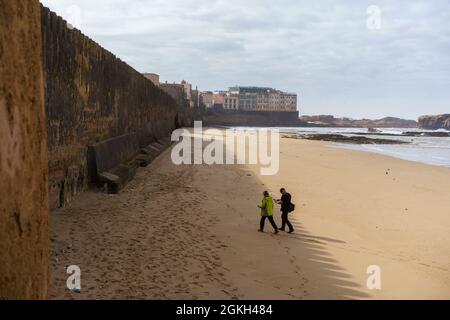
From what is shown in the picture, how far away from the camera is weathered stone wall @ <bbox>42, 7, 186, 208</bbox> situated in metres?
8.34

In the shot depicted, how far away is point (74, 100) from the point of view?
9.85m

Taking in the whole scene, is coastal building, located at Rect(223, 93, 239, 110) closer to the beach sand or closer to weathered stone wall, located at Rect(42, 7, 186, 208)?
weathered stone wall, located at Rect(42, 7, 186, 208)

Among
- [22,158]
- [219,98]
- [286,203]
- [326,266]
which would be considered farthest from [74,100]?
[219,98]

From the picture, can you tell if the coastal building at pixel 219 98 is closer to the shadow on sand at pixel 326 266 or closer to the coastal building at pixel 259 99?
the coastal building at pixel 259 99

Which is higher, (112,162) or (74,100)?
(74,100)

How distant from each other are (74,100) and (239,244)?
5.15 m

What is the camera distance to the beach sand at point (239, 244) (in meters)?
5.82

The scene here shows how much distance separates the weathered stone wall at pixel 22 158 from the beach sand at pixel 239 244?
9.83 ft

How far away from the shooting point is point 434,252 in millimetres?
8672

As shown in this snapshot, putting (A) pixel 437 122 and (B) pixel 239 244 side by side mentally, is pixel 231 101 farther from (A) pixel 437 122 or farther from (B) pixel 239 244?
(B) pixel 239 244

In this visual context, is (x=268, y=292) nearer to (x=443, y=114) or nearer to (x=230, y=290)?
(x=230, y=290)

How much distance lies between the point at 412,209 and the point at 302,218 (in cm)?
418

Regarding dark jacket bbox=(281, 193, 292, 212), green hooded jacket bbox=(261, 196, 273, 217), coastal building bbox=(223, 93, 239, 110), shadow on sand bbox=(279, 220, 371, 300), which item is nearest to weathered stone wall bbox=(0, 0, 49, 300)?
shadow on sand bbox=(279, 220, 371, 300)
